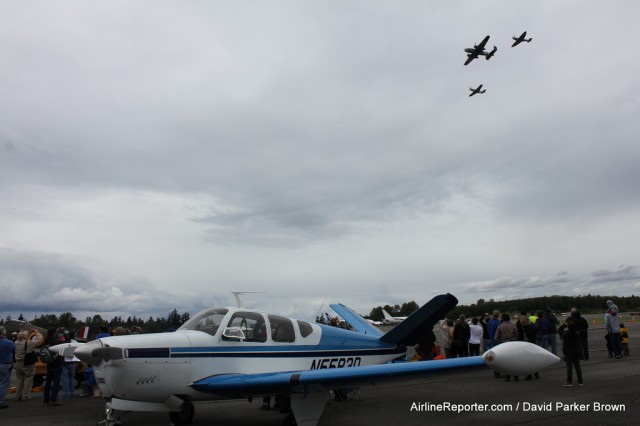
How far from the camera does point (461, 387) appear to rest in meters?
11.5

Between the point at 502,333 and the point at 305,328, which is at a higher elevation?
the point at 305,328

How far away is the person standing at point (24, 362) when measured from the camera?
11766 millimetres

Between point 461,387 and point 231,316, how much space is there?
6.68 meters

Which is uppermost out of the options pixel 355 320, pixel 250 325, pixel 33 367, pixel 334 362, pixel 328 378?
pixel 250 325

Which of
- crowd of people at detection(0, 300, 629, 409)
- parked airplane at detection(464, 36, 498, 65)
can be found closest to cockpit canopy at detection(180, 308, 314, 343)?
crowd of people at detection(0, 300, 629, 409)

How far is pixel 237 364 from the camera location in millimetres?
7801

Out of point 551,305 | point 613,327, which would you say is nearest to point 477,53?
point 613,327

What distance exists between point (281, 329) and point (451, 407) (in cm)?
377

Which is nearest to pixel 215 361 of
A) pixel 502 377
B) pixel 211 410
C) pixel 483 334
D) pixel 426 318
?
pixel 211 410

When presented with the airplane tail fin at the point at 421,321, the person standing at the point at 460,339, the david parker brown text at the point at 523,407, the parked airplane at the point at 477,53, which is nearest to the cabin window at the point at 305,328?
the airplane tail fin at the point at 421,321

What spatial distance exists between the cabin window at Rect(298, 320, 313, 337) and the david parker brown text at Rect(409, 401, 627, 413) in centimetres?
257

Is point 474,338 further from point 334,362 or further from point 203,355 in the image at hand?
point 203,355

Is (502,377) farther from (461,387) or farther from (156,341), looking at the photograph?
(156,341)

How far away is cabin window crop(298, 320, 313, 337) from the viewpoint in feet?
29.4
